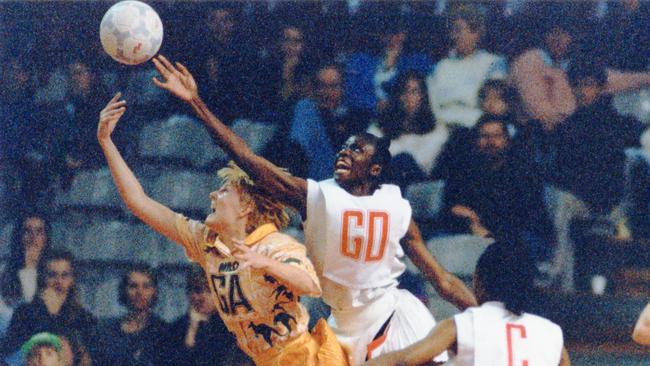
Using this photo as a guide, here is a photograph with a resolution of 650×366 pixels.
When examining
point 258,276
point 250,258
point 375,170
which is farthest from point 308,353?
point 375,170

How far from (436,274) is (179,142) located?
1.55 meters

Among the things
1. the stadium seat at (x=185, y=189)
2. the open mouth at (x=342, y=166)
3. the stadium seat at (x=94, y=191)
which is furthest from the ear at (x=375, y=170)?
the stadium seat at (x=94, y=191)

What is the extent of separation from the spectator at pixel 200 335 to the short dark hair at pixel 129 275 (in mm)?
173

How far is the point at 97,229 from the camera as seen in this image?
21.3 feet

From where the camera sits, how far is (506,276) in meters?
4.50

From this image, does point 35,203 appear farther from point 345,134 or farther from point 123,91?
point 345,134

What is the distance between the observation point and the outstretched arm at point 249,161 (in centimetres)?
527

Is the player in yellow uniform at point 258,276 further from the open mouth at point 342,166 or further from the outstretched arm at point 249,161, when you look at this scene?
the open mouth at point 342,166

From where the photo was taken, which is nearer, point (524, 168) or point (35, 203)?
point (524, 168)

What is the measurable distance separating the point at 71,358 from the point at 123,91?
1425 millimetres

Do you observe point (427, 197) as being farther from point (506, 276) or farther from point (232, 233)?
point (506, 276)

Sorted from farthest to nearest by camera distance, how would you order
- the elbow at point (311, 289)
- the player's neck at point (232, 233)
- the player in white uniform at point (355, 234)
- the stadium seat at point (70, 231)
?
1. the stadium seat at point (70, 231)
2. the player in white uniform at point (355, 234)
3. the player's neck at point (232, 233)
4. the elbow at point (311, 289)

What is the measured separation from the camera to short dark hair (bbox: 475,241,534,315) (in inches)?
174

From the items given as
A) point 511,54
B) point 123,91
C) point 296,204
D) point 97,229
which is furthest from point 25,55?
point 511,54
